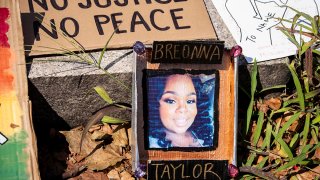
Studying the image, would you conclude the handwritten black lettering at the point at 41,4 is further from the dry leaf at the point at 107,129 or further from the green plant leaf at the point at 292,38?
the green plant leaf at the point at 292,38

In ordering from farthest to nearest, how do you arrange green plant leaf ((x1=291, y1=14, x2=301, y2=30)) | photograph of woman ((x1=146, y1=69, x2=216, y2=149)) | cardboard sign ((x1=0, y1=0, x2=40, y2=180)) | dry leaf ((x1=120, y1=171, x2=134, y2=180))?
1. green plant leaf ((x1=291, y1=14, x2=301, y2=30))
2. dry leaf ((x1=120, y1=171, x2=134, y2=180))
3. photograph of woman ((x1=146, y1=69, x2=216, y2=149))
4. cardboard sign ((x1=0, y1=0, x2=40, y2=180))

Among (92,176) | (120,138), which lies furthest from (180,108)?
(92,176)

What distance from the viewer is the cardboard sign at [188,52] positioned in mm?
2299

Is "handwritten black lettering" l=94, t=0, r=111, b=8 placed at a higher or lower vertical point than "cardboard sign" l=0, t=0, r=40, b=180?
higher

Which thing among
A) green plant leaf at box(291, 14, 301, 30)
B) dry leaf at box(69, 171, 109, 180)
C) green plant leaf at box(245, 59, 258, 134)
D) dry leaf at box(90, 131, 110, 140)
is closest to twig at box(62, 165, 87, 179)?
dry leaf at box(69, 171, 109, 180)

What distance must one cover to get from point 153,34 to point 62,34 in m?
0.35

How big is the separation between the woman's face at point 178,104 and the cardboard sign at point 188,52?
7cm

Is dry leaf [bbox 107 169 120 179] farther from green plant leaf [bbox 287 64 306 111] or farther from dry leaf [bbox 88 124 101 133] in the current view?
green plant leaf [bbox 287 64 306 111]

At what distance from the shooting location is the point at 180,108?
2371 mm

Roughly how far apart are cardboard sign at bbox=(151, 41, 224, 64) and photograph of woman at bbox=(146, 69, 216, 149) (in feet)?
0.15

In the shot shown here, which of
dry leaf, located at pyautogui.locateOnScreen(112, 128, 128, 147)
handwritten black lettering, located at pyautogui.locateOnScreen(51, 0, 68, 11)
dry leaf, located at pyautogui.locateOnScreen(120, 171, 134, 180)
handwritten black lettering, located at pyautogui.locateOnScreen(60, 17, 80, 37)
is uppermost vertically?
handwritten black lettering, located at pyautogui.locateOnScreen(51, 0, 68, 11)

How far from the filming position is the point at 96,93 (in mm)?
2473

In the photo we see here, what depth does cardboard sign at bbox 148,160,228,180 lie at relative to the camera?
7.57 ft

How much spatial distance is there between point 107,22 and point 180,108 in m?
0.45
